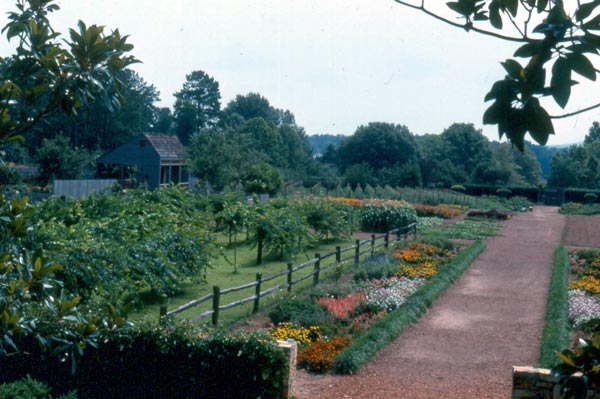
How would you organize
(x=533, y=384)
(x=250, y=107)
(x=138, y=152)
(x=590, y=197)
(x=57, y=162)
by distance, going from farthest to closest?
1. (x=250, y=107)
2. (x=590, y=197)
3. (x=138, y=152)
4. (x=57, y=162)
5. (x=533, y=384)

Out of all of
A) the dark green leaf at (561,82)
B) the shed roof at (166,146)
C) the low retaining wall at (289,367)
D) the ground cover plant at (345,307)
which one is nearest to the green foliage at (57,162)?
the shed roof at (166,146)

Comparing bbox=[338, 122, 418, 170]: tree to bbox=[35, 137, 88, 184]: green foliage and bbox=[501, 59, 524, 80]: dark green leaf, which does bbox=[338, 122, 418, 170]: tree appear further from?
bbox=[501, 59, 524, 80]: dark green leaf

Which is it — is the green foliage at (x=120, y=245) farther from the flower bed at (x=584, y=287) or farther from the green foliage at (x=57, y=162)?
the green foliage at (x=57, y=162)

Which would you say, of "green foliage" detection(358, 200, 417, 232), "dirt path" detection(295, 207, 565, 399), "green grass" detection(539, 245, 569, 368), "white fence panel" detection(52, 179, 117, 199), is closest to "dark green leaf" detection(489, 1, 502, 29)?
"green grass" detection(539, 245, 569, 368)

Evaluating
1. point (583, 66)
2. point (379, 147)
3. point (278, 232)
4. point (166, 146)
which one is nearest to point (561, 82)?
point (583, 66)

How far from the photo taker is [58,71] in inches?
153

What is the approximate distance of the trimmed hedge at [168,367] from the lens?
7.81m

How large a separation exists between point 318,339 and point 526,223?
28052 mm

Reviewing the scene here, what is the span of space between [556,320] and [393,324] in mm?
3383

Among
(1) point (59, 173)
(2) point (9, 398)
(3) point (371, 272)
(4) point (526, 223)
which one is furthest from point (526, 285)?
(1) point (59, 173)

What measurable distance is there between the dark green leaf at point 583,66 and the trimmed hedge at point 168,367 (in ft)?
20.4

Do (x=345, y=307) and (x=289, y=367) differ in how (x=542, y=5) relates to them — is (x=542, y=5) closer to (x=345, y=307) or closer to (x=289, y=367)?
(x=289, y=367)

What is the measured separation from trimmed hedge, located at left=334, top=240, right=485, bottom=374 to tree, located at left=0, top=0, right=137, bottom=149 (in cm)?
664

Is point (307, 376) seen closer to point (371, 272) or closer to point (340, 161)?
point (371, 272)
